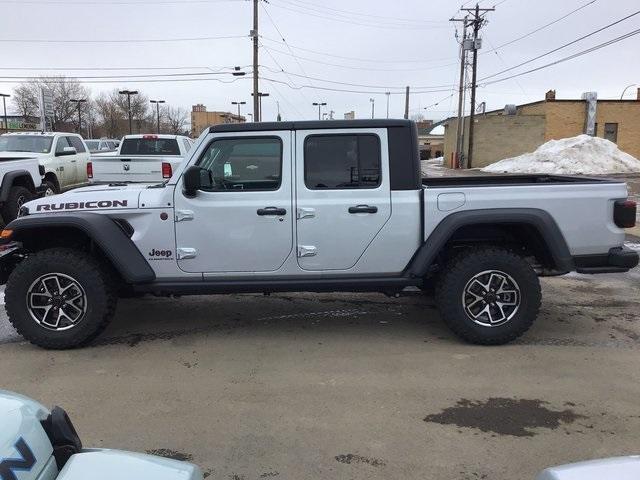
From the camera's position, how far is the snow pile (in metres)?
34.6

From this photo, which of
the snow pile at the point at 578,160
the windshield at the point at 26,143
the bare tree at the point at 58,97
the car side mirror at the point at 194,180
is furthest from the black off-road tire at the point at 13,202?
the bare tree at the point at 58,97

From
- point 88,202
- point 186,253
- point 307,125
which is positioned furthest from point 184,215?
point 307,125

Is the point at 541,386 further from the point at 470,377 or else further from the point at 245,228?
the point at 245,228

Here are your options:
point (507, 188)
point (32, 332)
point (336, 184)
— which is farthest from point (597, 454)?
point (32, 332)

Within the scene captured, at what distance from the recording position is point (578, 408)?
3832 mm

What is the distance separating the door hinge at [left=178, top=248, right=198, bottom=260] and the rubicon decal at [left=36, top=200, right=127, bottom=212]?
0.61m

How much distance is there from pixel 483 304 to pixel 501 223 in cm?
71

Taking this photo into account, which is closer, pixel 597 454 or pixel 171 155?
pixel 597 454

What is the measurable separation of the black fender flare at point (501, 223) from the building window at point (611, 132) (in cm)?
4358

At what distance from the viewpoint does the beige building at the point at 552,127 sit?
42.2 metres

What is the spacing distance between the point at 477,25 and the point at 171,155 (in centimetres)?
3345

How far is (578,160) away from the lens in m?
35.0

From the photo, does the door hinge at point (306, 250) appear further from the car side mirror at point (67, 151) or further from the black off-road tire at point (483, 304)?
the car side mirror at point (67, 151)

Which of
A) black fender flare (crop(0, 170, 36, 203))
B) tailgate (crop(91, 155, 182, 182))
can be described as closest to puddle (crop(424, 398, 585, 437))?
black fender flare (crop(0, 170, 36, 203))
